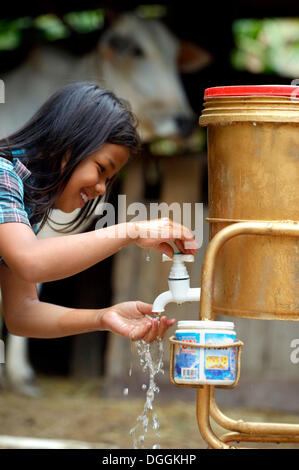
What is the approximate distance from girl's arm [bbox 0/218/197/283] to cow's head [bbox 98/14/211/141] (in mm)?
2777

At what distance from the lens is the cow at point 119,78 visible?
4457 millimetres

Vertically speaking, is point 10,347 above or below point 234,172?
below

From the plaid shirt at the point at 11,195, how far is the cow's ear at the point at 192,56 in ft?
9.97

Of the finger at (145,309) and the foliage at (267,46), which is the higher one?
the foliage at (267,46)

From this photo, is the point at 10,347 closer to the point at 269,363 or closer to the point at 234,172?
the point at 269,363

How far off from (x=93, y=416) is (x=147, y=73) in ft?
6.28

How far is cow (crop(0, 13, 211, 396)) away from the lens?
4.46 metres

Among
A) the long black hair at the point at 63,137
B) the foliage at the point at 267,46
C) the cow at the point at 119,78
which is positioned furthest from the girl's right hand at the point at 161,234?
the foliage at the point at 267,46

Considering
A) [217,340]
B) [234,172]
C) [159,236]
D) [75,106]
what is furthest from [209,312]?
[75,106]

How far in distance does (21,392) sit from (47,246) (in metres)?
2.94

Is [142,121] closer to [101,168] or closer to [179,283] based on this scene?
[101,168]

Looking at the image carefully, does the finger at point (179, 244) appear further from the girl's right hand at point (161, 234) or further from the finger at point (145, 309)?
the finger at point (145, 309)

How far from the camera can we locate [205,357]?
1569mm
